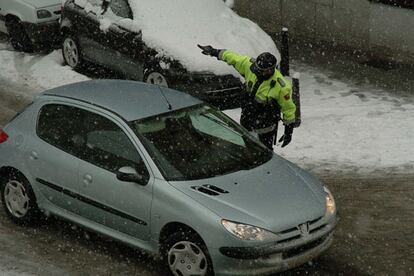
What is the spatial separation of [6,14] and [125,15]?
3.19 meters

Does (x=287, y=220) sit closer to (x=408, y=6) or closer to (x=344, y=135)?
(x=344, y=135)

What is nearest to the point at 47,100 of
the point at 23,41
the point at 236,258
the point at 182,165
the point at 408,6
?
the point at 182,165

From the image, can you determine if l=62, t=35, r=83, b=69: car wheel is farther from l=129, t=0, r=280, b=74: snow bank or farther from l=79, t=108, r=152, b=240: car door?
l=79, t=108, r=152, b=240: car door

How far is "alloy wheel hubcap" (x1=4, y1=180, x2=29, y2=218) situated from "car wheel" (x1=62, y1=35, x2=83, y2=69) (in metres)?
6.18

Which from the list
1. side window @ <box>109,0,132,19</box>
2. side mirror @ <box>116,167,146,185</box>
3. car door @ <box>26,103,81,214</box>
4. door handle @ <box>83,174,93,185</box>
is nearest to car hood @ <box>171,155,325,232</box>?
side mirror @ <box>116,167,146,185</box>

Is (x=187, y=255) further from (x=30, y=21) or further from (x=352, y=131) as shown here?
(x=30, y=21)

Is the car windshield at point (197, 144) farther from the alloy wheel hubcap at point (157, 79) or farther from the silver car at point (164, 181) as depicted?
the alloy wheel hubcap at point (157, 79)

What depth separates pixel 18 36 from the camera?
17.6 meters

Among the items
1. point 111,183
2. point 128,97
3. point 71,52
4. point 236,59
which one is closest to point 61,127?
point 128,97

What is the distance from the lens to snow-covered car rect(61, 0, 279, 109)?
47.0 feet

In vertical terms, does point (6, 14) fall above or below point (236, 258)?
below

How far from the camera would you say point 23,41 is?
1752cm

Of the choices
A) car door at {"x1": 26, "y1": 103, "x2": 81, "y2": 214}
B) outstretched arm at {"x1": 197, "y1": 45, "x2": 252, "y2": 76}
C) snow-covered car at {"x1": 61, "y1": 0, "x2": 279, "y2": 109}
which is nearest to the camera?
car door at {"x1": 26, "y1": 103, "x2": 81, "y2": 214}

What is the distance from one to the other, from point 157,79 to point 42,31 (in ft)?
11.8
